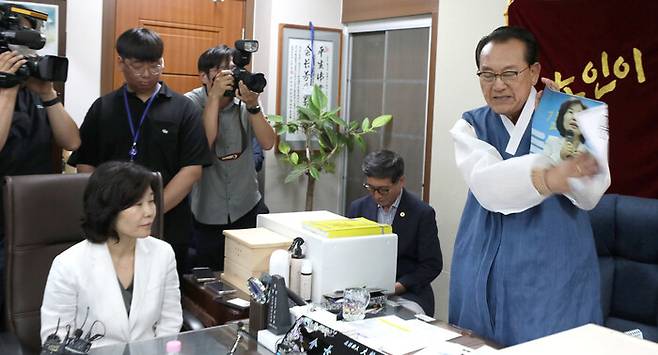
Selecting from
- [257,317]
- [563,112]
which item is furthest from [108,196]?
[563,112]

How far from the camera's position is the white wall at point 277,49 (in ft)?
13.4

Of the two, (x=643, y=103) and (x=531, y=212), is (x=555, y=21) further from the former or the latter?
(x=531, y=212)

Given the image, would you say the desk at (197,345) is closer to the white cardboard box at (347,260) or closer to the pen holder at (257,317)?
the pen holder at (257,317)

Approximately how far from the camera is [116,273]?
6.07 ft

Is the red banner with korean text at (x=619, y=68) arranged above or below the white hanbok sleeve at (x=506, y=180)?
above

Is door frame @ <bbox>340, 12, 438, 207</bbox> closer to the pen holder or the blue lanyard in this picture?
the blue lanyard

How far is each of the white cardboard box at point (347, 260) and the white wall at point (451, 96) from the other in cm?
145

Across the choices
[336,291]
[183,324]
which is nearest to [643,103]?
[336,291]

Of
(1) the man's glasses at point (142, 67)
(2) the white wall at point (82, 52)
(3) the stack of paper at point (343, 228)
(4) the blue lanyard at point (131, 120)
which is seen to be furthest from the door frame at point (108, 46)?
(3) the stack of paper at point (343, 228)

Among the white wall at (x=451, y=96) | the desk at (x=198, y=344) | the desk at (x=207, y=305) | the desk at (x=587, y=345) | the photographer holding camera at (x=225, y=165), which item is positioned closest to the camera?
the desk at (x=587, y=345)

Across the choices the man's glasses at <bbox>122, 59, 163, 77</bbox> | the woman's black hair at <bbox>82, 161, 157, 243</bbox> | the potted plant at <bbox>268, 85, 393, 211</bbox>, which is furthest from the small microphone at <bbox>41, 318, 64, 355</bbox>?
the potted plant at <bbox>268, 85, 393, 211</bbox>

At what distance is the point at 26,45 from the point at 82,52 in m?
1.38

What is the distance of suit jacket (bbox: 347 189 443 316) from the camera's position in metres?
2.60

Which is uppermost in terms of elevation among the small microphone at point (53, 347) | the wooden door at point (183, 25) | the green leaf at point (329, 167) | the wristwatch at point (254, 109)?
the wooden door at point (183, 25)
